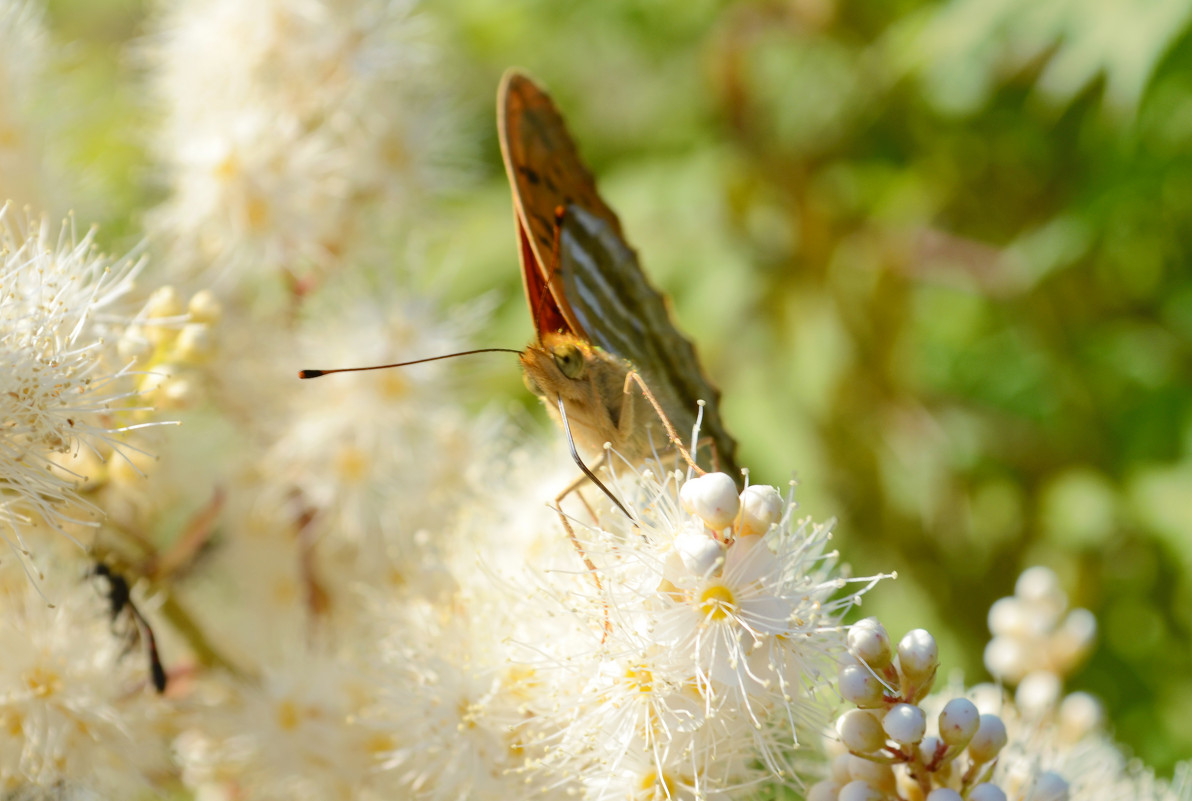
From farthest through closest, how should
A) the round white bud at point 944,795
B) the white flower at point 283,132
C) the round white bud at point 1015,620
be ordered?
the white flower at point 283,132 → the round white bud at point 1015,620 → the round white bud at point 944,795

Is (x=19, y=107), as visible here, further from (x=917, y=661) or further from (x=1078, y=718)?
(x=1078, y=718)

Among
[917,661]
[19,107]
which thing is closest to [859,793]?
[917,661]

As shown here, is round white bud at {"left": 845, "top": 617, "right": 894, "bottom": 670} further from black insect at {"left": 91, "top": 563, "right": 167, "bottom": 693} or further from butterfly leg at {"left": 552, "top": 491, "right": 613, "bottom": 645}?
black insect at {"left": 91, "top": 563, "right": 167, "bottom": 693}

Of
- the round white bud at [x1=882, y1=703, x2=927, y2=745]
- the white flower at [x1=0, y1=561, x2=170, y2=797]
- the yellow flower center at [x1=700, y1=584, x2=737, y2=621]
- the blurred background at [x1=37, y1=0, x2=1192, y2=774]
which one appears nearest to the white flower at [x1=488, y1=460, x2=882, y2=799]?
the yellow flower center at [x1=700, y1=584, x2=737, y2=621]

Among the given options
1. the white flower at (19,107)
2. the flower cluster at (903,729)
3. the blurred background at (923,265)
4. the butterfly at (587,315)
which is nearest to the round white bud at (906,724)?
the flower cluster at (903,729)

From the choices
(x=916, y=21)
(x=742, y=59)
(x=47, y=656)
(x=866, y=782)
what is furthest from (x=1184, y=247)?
(x=47, y=656)

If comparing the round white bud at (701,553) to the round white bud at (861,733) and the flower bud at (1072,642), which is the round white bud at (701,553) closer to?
the round white bud at (861,733)

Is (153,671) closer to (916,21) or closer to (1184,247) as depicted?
(916,21)
